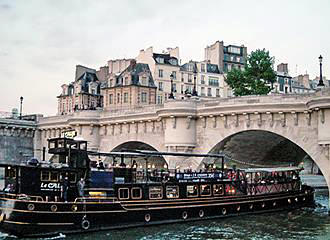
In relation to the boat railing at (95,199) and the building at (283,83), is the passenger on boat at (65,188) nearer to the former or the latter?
the boat railing at (95,199)

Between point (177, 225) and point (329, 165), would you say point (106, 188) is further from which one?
point (329, 165)

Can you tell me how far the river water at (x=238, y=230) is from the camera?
100 feet

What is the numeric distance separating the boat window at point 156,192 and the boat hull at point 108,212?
47 cm

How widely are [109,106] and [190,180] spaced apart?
4542 centimetres

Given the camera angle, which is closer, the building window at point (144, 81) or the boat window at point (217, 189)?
the boat window at point (217, 189)

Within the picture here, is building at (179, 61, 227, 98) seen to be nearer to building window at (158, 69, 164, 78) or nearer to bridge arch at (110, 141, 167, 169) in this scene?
building window at (158, 69, 164, 78)

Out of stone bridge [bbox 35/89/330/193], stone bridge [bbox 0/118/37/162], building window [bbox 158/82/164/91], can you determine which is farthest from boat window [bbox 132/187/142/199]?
building window [bbox 158/82/164/91]

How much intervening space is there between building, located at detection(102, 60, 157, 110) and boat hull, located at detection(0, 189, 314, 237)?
128 ft

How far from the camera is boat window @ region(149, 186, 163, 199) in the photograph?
35.3 meters

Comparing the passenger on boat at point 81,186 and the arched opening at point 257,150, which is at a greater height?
the arched opening at point 257,150

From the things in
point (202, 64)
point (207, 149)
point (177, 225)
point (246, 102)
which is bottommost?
point (177, 225)

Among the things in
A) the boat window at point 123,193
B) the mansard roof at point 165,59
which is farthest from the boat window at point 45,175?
the mansard roof at point 165,59

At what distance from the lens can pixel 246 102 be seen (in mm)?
41656

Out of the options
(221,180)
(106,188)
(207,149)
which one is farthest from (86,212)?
(207,149)
